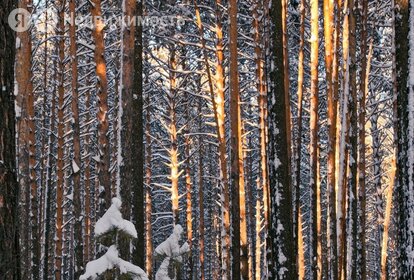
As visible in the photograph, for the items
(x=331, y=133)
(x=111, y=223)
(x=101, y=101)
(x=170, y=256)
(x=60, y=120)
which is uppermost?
(x=101, y=101)

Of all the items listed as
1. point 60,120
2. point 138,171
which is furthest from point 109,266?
point 60,120

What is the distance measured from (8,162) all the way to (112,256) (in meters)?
2.22

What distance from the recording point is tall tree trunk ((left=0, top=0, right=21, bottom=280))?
3.29 m

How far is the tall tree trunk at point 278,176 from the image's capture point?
690 cm

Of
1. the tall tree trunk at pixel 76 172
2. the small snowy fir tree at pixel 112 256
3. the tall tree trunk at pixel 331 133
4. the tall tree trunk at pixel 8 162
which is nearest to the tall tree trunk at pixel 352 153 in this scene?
the tall tree trunk at pixel 331 133

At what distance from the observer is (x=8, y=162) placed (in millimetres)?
3389

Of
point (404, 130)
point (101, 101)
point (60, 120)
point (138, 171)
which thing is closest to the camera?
point (404, 130)

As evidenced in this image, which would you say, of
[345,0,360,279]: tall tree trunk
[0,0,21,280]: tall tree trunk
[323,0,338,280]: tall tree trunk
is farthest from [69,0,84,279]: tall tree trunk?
[0,0,21,280]: tall tree trunk

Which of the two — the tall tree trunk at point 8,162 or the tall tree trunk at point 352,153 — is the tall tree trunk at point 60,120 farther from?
the tall tree trunk at point 8,162

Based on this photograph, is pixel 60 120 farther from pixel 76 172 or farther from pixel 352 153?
pixel 352 153

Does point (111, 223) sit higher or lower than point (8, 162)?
lower

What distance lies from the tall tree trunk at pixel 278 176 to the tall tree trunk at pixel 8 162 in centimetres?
420

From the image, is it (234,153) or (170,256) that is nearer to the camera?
(170,256)

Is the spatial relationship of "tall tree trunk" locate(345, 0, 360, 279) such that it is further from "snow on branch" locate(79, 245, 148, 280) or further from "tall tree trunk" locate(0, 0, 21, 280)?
"tall tree trunk" locate(0, 0, 21, 280)
